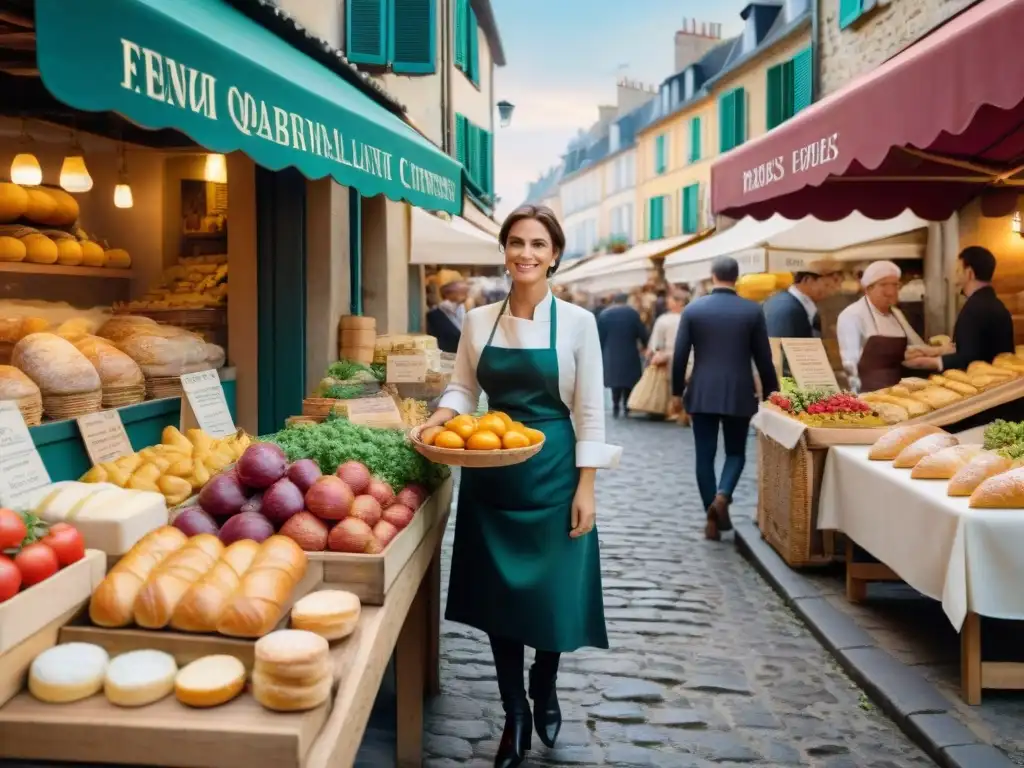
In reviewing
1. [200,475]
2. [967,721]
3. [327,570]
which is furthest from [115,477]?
[967,721]

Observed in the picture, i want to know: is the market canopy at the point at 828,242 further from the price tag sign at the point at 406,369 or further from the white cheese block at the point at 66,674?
the white cheese block at the point at 66,674

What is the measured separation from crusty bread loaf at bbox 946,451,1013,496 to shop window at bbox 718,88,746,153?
22314mm

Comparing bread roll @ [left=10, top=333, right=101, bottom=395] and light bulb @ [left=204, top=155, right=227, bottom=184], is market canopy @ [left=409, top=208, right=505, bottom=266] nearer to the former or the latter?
light bulb @ [left=204, top=155, right=227, bottom=184]

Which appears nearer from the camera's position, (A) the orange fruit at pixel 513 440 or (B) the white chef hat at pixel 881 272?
(A) the orange fruit at pixel 513 440

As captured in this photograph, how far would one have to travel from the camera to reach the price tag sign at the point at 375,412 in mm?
4902

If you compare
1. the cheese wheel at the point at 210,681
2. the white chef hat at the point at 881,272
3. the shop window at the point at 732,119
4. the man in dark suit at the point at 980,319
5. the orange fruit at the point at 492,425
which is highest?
the shop window at the point at 732,119

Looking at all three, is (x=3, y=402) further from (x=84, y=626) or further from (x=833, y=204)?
(x=833, y=204)

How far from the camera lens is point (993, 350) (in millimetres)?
6609

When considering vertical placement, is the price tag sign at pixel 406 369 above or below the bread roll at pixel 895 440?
A: above

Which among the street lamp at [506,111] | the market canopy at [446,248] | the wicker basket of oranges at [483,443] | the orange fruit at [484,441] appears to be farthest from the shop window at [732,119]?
the orange fruit at [484,441]

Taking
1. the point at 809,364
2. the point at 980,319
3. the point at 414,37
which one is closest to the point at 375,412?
the point at 809,364

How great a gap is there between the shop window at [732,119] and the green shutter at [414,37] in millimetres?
16273

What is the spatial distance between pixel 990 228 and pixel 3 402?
8896 millimetres

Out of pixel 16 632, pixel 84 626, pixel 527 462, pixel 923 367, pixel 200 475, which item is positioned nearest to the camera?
pixel 16 632
